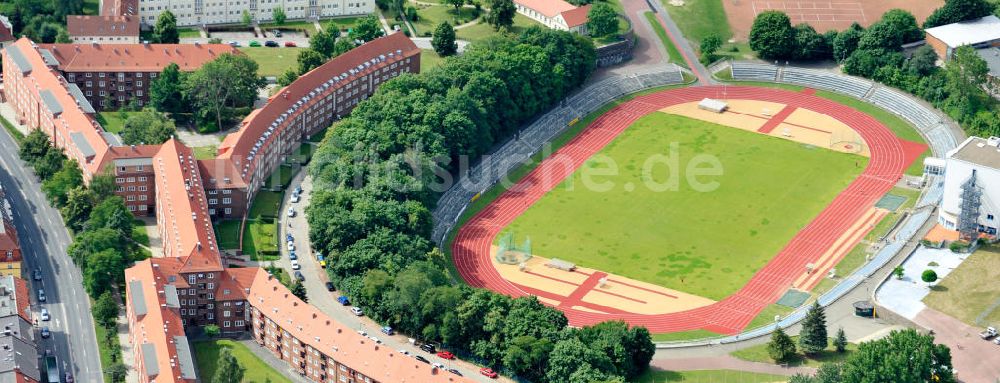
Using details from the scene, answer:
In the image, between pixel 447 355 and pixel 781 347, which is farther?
pixel 447 355

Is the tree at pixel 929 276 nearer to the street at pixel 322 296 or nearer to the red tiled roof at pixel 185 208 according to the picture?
the street at pixel 322 296

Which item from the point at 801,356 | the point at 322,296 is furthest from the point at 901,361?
the point at 322,296

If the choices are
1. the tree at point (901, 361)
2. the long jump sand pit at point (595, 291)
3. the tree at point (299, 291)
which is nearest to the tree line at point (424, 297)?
the tree at point (299, 291)

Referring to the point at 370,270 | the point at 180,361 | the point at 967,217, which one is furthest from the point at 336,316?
the point at 967,217

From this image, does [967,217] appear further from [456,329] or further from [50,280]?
[50,280]

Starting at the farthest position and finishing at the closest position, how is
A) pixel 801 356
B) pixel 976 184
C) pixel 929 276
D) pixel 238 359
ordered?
1. pixel 976 184
2. pixel 929 276
3. pixel 801 356
4. pixel 238 359

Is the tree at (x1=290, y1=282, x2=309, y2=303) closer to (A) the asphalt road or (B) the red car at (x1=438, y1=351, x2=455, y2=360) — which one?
(B) the red car at (x1=438, y1=351, x2=455, y2=360)

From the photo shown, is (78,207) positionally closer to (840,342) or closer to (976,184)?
(840,342)
